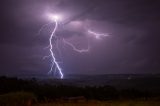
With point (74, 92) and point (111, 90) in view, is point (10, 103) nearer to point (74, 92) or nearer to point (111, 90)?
point (74, 92)

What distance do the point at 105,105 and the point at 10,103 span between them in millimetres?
6042

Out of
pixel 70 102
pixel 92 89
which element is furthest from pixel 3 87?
pixel 70 102

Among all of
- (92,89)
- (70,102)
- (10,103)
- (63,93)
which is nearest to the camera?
(10,103)

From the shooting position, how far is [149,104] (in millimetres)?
23672

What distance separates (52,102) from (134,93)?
11425 mm

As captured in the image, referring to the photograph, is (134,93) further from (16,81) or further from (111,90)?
(16,81)

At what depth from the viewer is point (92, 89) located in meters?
32.5

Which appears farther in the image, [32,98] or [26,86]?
[26,86]

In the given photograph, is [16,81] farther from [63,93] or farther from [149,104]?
[149,104]

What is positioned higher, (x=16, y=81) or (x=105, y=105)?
(x=16, y=81)

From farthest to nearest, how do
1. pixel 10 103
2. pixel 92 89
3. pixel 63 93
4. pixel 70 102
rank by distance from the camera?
1. pixel 92 89
2. pixel 63 93
3. pixel 70 102
4. pixel 10 103

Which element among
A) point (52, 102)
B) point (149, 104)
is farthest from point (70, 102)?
point (149, 104)

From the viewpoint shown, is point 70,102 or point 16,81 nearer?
point 70,102

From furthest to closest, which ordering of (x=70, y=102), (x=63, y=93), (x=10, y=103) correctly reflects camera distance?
1. (x=63, y=93)
2. (x=70, y=102)
3. (x=10, y=103)
